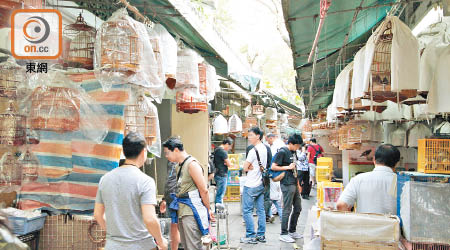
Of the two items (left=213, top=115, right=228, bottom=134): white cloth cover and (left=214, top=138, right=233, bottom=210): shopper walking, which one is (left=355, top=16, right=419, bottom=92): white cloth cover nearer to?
(left=214, top=138, right=233, bottom=210): shopper walking

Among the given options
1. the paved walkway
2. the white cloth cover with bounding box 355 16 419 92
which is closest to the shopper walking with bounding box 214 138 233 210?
the paved walkway

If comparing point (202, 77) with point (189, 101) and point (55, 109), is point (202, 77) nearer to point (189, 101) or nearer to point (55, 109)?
point (189, 101)

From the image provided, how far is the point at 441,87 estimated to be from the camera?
3.84 meters

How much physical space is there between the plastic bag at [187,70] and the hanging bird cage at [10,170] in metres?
2.31

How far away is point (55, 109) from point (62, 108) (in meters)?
0.07

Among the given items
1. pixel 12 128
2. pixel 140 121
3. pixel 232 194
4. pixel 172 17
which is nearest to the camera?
pixel 12 128

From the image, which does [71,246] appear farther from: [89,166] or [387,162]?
[387,162]

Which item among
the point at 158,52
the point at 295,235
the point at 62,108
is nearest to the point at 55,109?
the point at 62,108

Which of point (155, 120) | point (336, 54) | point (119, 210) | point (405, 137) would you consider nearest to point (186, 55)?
point (155, 120)

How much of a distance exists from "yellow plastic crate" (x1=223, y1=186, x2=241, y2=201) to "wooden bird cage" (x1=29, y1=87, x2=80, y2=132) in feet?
31.3

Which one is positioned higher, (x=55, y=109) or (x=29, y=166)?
(x=55, y=109)

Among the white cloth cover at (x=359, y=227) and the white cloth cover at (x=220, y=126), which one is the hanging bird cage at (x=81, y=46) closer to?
the white cloth cover at (x=359, y=227)

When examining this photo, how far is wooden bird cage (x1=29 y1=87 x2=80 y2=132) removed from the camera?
389 centimetres

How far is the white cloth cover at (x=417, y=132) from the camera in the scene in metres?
7.12
